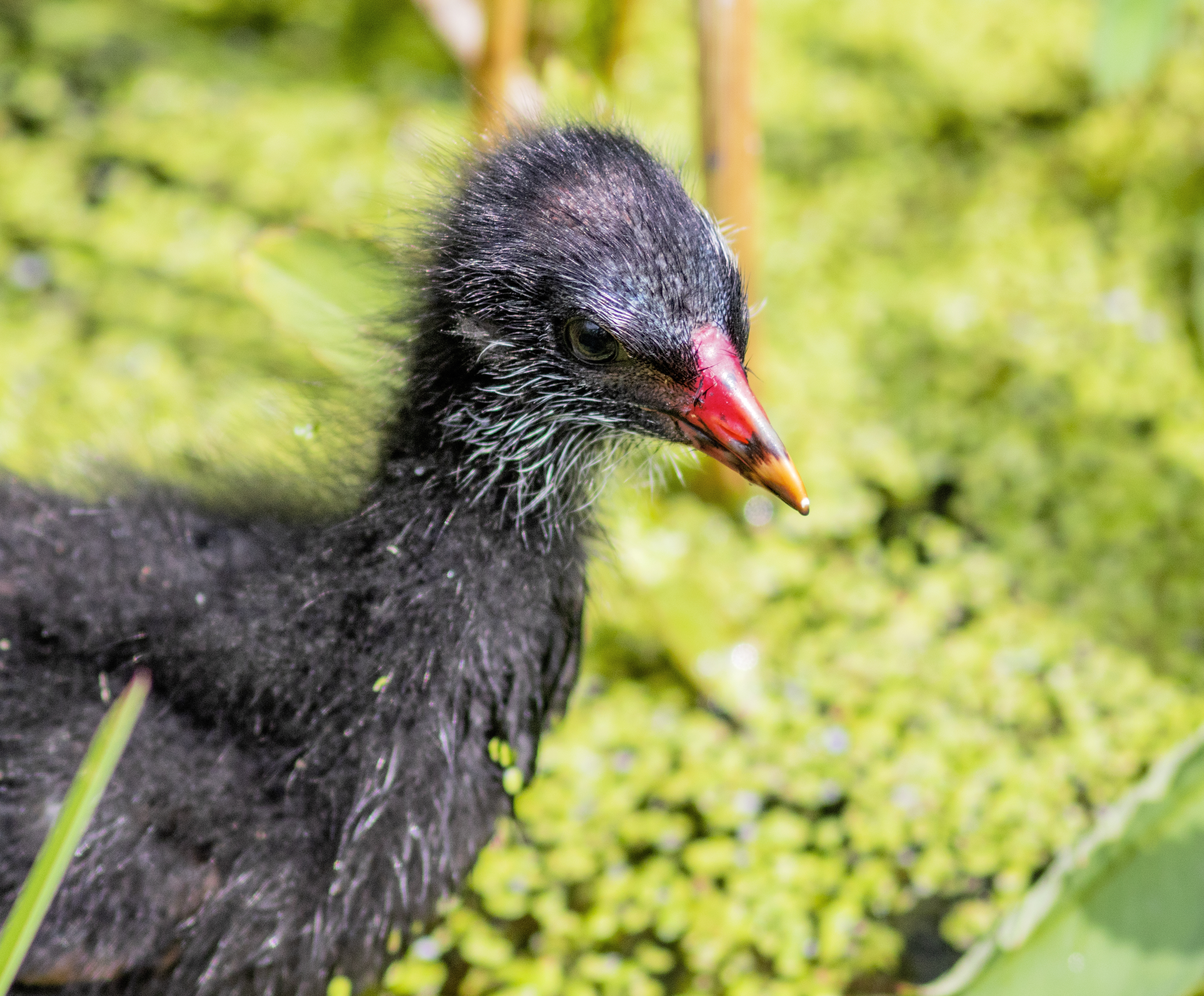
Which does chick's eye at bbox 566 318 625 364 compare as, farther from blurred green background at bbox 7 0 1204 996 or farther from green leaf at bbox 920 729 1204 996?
green leaf at bbox 920 729 1204 996

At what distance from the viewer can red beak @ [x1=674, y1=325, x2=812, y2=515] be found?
4.00ft

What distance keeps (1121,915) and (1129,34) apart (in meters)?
1.75

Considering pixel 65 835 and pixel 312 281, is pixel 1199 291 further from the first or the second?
pixel 65 835

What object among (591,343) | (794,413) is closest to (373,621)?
(591,343)

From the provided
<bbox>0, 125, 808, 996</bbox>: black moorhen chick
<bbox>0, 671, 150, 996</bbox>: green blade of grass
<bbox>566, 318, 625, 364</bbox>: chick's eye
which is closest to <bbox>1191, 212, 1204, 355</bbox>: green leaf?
<bbox>0, 125, 808, 996</bbox>: black moorhen chick

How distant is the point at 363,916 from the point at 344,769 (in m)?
0.21

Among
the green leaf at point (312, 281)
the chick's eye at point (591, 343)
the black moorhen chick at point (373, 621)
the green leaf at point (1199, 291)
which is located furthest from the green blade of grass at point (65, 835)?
the green leaf at point (1199, 291)

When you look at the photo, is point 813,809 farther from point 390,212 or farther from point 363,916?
point 390,212

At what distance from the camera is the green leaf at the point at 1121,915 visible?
1.40 metres

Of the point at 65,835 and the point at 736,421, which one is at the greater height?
the point at 736,421

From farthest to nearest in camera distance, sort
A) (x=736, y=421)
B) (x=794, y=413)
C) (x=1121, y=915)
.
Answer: (x=794, y=413) < (x=1121, y=915) < (x=736, y=421)

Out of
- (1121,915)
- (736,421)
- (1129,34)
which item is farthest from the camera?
(1129,34)

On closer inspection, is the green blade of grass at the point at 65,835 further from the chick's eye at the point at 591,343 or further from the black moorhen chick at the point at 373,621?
the chick's eye at the point at 591,343

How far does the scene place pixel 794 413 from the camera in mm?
2535
